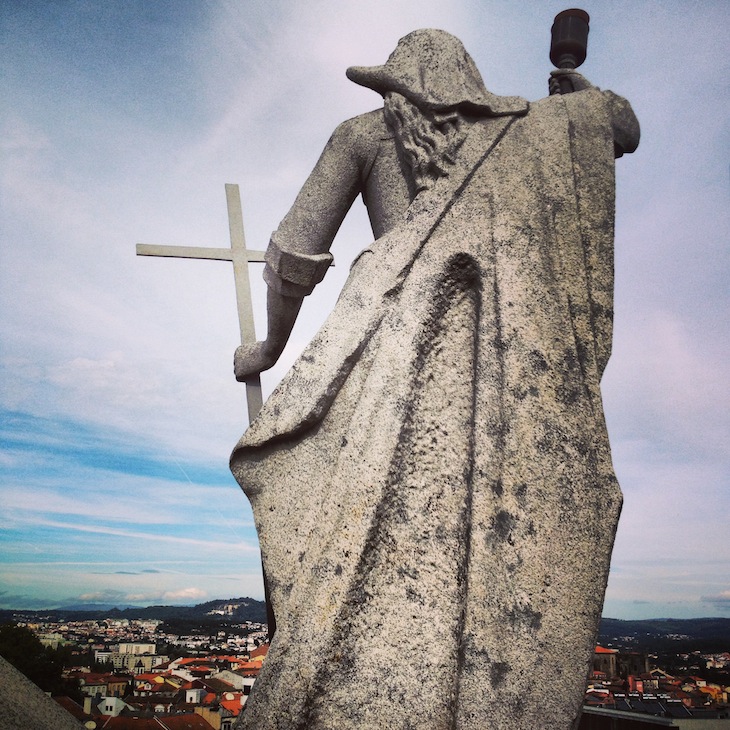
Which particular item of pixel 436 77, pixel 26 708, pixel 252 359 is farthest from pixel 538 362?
pixel 26 708

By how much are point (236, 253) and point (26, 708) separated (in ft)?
9.42

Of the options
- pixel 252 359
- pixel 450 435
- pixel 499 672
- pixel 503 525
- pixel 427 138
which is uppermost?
pixel 427 138

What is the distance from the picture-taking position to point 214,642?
504 cm

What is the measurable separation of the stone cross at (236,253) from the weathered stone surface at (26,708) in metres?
2.16

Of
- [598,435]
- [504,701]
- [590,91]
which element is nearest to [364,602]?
[504,701]

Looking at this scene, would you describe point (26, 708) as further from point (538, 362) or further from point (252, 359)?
point (538, 362)

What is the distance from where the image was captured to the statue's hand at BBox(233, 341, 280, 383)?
400 cm

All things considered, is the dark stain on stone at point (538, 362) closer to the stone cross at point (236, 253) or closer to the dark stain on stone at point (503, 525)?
the dark stain on stone at point (503, 525)

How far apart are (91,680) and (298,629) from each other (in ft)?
13.6

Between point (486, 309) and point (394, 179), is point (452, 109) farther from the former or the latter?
point (486, 309)

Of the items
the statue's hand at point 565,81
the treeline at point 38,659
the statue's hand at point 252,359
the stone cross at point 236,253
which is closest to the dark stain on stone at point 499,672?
the statue's hand at point 252,359

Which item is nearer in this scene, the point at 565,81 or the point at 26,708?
the point at 26,708

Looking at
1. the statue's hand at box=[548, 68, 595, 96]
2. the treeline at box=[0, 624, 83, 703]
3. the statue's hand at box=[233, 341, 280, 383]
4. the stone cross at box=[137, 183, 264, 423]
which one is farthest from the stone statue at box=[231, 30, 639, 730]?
the treeline at box=[0, 624, 83, 703]

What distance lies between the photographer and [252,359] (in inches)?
161
